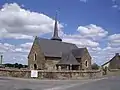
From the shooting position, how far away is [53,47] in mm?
59156

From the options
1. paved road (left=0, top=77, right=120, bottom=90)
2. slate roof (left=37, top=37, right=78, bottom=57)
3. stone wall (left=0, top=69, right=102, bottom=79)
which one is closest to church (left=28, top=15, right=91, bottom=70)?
slate roof (left=37, top=37, right=78, bottom=57)

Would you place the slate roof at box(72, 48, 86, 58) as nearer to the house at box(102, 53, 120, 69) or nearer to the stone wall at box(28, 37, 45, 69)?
the stone wall at box(28, 37, 45, 69)

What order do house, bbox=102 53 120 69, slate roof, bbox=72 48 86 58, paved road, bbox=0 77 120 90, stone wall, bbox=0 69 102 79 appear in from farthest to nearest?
1. house, bbox=102 53 120 69
2. slate roof, bbox=72 48 86 58
3. stone wall, bbox=0 69 102 79
4. paved road, bbox=0 77 120 90

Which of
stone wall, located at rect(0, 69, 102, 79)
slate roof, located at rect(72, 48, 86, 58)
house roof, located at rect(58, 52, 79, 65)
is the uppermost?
slate roof, located at rect(72, 48, 86, 58)

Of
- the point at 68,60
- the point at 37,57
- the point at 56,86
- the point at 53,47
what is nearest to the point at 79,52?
the point at 68,60

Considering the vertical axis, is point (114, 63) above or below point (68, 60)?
above

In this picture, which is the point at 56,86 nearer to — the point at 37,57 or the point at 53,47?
the point at 37,57

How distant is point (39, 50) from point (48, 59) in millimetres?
3109

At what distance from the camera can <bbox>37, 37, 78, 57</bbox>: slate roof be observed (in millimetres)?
55906

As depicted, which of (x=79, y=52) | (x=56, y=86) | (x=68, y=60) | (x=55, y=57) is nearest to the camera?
(x=56, y=86)

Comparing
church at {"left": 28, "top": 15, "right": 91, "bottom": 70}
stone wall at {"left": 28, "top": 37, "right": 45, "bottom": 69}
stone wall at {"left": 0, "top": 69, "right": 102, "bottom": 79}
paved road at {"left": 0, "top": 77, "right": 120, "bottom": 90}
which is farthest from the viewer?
stone wall at {"left": 28, "top": 37, "right": 45, "bottom": 69}

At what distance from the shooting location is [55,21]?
72.2 m

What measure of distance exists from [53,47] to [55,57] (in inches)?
143

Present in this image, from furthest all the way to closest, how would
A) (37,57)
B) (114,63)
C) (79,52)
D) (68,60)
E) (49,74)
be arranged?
(114,63), (79,52), (37,57), (68,60), (49,74)
